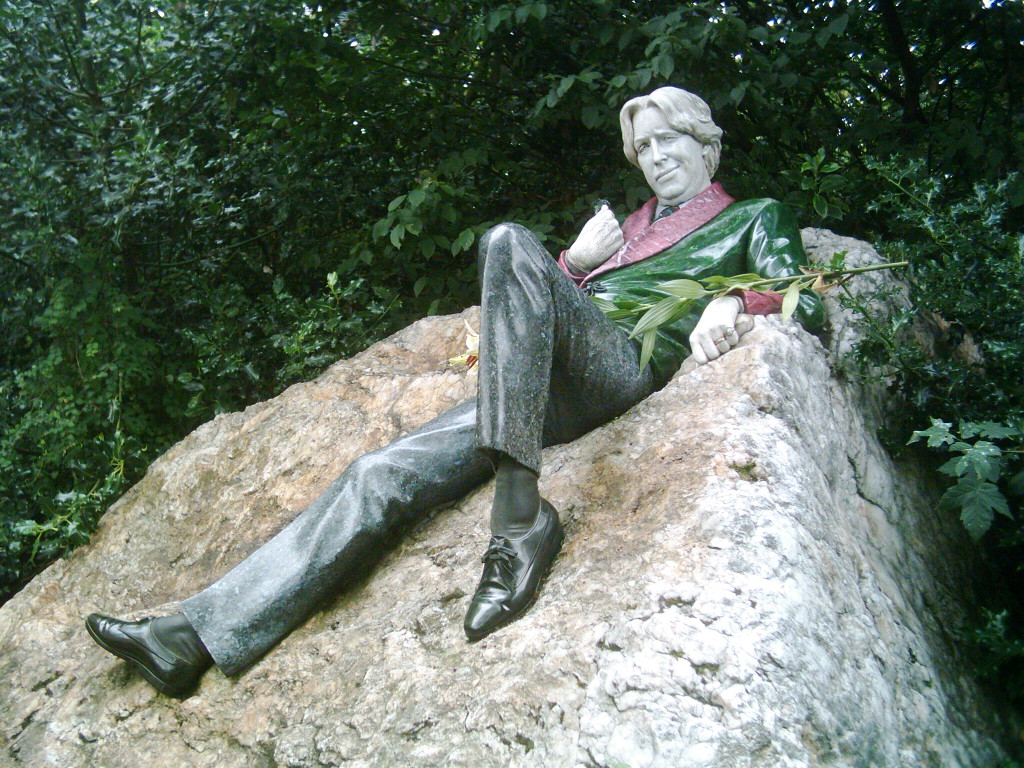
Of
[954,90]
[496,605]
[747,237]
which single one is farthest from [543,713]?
[954,90]

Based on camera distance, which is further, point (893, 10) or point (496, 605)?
point (893, 10)

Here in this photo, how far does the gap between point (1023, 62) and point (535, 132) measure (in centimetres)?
218

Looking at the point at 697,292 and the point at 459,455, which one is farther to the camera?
the point at 459,455

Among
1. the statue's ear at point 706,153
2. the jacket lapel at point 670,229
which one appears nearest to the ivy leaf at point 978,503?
the jacket lapel at point 670,229

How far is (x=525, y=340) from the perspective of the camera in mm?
2244

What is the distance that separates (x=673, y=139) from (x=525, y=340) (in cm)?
126

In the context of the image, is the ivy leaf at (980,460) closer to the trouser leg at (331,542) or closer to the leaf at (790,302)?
the leaf at (790,302)

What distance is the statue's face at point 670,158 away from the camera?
3154 millimetres

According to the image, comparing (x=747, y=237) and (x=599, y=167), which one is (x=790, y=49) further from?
(x=747, y=237)

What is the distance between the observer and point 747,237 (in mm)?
2918

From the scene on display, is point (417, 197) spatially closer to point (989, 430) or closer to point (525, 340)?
point (525, 340)

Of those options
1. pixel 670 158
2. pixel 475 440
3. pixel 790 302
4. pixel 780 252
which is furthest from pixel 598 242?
pixel 475 440

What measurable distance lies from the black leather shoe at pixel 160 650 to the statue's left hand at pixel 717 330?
1539 mm

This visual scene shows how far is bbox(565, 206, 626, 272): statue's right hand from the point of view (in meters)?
3.13
